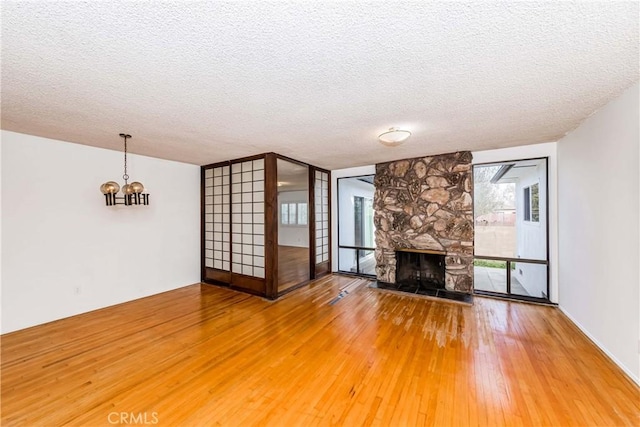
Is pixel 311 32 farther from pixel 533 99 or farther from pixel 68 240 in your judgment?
pixel 68 240

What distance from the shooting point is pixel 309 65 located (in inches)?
70.4

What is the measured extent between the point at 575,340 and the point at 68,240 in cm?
691

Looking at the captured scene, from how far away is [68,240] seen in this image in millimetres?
3660

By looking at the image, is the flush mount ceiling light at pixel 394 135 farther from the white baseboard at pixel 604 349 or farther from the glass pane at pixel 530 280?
the glass pane at pixel 530 280

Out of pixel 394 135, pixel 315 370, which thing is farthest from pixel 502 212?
pixel 315 370

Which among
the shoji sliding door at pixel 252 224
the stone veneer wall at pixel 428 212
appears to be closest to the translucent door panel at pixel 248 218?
the shoji sliding door at pixel 252 224

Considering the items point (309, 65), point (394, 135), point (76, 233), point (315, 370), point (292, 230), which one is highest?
point (309, 65)

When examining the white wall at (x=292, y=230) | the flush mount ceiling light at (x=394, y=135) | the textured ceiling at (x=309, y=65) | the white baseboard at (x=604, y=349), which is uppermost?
the textured ceiling at (x=309, y=65)

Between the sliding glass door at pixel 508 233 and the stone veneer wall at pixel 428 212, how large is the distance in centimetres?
38

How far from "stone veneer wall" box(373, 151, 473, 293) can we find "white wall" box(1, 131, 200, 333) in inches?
171

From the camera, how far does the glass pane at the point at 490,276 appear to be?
180 inches

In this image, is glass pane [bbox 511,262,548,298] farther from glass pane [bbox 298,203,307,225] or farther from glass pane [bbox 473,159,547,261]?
glass pane [bbox 298,203,307,225]

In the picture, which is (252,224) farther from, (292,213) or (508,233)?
(292,213)

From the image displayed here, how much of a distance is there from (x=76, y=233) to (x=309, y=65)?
440 centimetres
